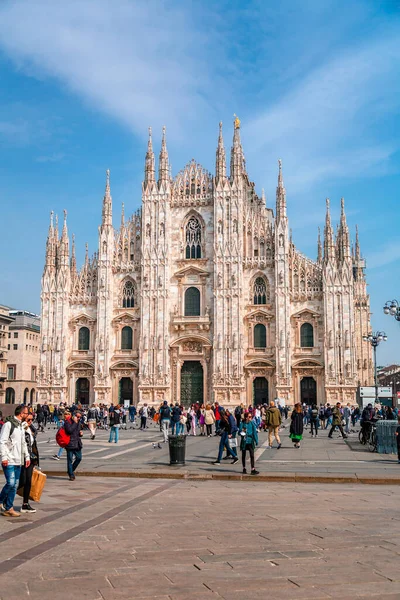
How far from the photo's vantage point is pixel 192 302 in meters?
51.0

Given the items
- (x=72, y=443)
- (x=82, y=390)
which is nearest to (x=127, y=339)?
(x=82, y=390)

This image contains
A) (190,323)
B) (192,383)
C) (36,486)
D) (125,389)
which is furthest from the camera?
(125,389)

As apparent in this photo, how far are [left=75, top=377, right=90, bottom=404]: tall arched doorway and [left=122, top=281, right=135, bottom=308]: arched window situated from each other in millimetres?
6868

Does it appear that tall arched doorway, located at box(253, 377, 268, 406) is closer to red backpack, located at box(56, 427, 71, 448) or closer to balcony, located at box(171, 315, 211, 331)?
balcony, located at box(171, 315, 211, 331)

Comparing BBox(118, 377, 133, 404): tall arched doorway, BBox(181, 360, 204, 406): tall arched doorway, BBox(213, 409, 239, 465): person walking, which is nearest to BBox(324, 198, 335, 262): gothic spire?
BBox(181, 360, 204, 406): tall arched doorway

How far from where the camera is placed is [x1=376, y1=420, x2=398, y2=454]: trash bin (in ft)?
67.9

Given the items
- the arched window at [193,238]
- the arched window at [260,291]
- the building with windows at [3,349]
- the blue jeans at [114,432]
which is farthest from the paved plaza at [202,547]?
the building with windows at [3,349]

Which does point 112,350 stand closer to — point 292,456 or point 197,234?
point 197,234

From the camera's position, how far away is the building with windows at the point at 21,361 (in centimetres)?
7444

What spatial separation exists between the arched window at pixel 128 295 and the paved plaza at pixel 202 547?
39679mm

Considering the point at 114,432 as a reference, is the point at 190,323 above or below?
above

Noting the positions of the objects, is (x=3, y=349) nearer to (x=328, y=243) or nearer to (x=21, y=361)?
(x=21, y=361)

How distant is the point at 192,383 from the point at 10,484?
134 ft

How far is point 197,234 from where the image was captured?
5181cm
